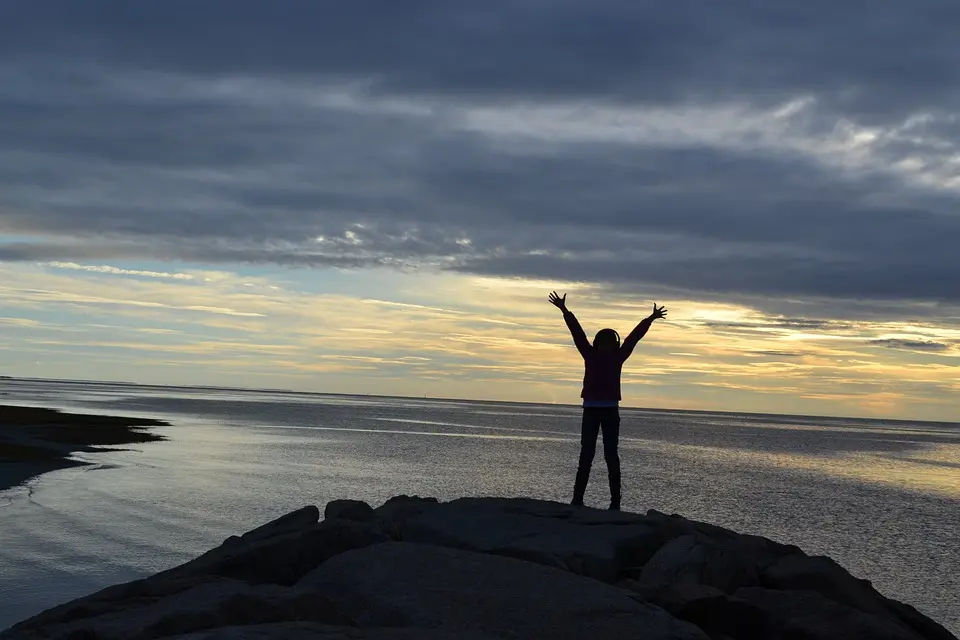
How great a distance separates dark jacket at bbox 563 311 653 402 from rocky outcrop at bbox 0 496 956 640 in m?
1.80

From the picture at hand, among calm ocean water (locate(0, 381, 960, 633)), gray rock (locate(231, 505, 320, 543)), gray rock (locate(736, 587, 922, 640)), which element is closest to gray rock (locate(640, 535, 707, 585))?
gray rock (locate(736, 587, 922, 640))

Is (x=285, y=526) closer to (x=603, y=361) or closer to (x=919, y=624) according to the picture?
(x=603, y=361)

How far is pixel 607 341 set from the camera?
12.8 meters

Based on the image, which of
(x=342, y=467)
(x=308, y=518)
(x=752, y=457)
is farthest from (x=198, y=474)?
(x=752, y=457)

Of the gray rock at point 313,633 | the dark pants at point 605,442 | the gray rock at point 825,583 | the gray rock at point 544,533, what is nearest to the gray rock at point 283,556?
the gray rock at point 544,533

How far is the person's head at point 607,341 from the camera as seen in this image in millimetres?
12828

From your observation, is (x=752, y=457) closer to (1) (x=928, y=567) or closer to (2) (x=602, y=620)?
(1) (x=928, y=567)

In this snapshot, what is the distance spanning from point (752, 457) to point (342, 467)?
35.0 meters

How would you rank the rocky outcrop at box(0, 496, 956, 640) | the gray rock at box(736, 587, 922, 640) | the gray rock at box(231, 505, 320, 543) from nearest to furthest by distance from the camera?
1. the rocky outcrop at box(0, 496, 956, 640)
2. the gray rock at box(736, 587, 922, 640)
3. the gray rock at box(231, 505, 320, 543)

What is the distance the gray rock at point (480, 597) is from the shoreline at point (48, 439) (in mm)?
20387

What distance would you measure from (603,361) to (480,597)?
5639mm

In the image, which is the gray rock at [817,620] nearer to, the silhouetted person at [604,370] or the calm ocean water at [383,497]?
the silhouetted person at [604,370]

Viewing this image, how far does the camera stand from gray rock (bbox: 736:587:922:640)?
8703mm

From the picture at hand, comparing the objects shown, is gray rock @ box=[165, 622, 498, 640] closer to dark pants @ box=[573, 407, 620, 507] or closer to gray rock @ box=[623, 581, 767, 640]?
gray rock @ box=[623, 581, 767, 640]
